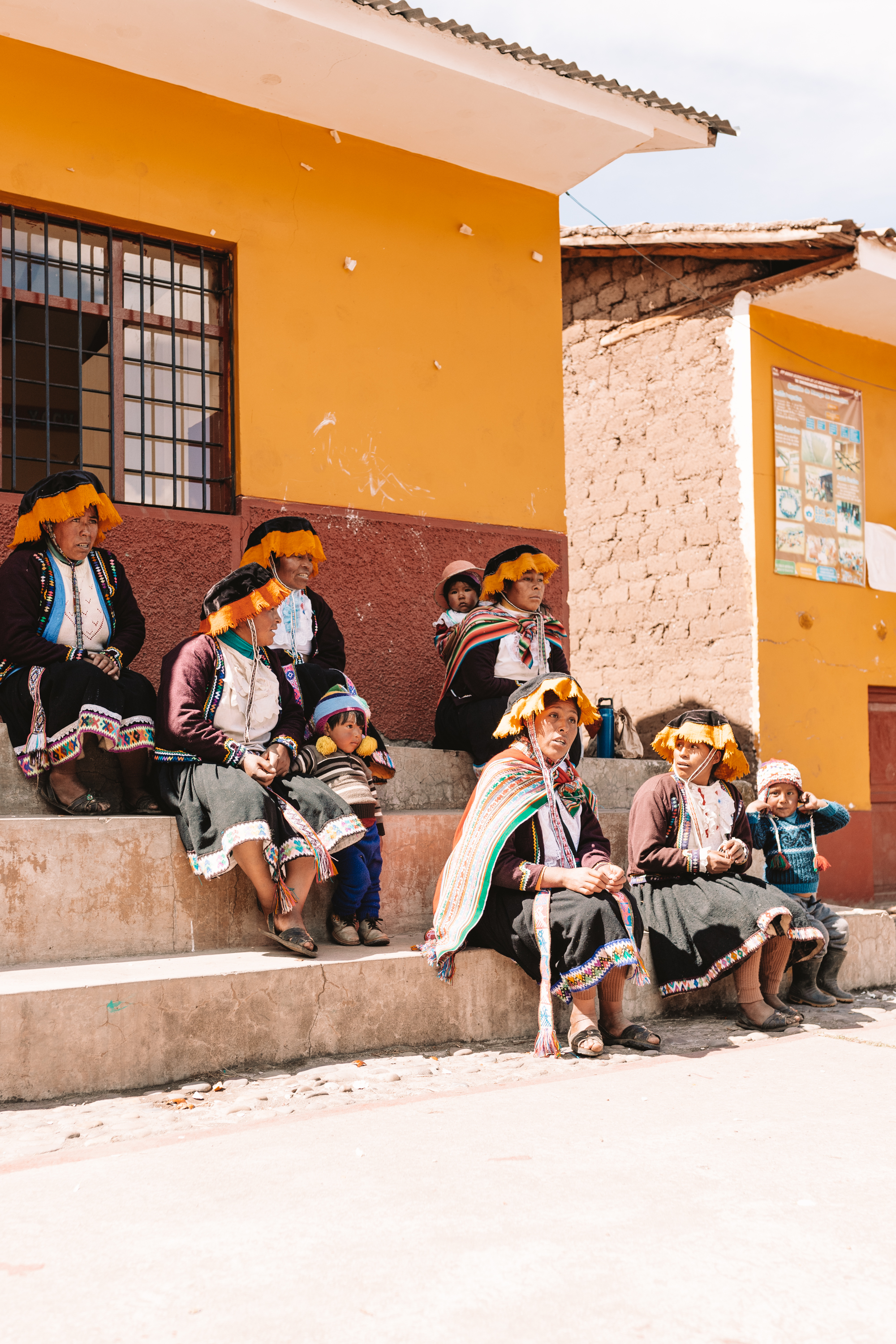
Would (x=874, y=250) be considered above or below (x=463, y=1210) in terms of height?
above

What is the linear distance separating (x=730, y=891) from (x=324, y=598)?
322 cm

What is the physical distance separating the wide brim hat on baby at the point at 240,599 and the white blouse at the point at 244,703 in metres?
0.10

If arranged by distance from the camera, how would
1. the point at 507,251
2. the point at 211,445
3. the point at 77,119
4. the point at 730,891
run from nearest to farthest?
1. the point at 730,891
2. the point at 77,119
3. the point at 211,445
4. the point at 507,251

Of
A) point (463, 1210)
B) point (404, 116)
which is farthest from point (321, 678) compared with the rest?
point (404, 116)

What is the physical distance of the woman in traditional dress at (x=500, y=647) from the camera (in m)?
6.71

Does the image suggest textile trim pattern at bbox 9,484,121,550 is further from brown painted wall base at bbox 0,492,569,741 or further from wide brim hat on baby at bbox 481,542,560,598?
wide brim hat on baby at bbox 481,542,560,598

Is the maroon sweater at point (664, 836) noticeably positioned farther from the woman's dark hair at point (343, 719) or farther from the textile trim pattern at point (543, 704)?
the woman's dark hair at point (343, 719)

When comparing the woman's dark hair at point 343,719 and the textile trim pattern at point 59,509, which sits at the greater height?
the textile trim pattern at point 59,509

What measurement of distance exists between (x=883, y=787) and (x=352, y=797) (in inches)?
242

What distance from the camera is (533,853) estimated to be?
5.12m

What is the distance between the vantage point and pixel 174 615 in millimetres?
6926

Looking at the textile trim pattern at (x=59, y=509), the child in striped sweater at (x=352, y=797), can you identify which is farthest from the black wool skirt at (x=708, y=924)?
the textile trim pattern at (x=59, y=509)

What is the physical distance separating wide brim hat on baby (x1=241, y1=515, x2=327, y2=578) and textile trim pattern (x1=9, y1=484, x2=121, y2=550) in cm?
95

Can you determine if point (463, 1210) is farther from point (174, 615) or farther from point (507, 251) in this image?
point (507, 251)
